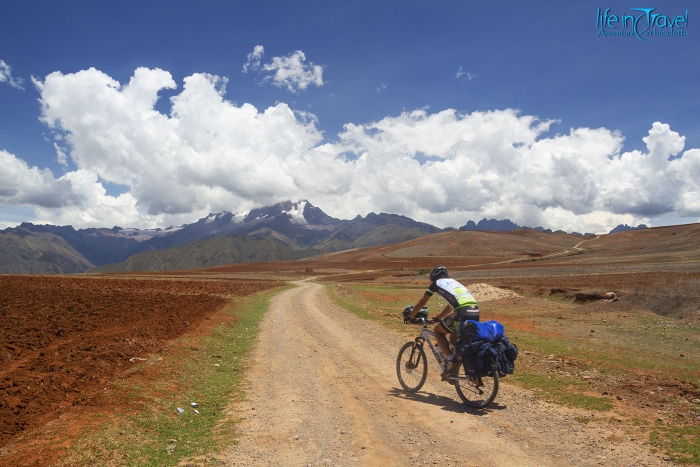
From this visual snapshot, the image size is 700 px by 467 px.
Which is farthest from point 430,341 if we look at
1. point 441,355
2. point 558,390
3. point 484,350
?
point 558,390

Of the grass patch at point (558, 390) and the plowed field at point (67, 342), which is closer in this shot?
the plowed field at point (67, 342)

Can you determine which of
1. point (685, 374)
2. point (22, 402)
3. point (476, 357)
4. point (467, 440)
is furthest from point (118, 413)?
point (685, 374)

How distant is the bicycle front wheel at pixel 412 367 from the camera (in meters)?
10.7

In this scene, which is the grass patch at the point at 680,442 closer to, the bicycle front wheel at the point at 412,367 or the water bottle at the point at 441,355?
the water bottle at the point at 441,355

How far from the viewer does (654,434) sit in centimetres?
754

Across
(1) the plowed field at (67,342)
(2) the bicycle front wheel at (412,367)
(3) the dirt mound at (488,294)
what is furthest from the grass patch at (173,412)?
(3) the dirt mound at (488,294)

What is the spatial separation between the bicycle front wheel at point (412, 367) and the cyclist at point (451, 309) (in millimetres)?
789

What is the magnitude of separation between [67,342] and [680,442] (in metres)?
19.2

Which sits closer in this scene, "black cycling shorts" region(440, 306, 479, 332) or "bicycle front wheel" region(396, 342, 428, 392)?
"black cycling shorts" region(440, 306, 479, 332)

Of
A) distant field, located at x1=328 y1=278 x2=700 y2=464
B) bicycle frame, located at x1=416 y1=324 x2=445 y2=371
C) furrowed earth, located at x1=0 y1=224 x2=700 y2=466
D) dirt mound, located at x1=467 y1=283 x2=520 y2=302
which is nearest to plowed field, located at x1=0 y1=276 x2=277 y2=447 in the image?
furrowed earth, located at x1=0 y1=224 x2=700 y2=466

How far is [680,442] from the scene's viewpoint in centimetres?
711

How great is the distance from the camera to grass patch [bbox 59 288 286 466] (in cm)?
699

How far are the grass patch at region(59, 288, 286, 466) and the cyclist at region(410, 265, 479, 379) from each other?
17.0ft

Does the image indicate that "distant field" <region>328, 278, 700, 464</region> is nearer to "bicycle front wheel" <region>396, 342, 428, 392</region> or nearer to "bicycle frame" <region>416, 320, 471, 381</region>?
"bicycle frame" <region>416, 320, 471, 381</region>
